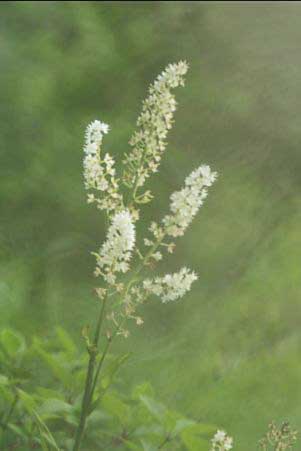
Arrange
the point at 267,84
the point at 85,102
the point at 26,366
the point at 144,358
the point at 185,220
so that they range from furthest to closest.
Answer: the point at 267,84 → the point at 85,102 → the point at 144,358 → the point at 26,366 → the point at 185,220

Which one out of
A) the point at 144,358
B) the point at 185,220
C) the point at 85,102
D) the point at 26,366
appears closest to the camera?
the point at 185,220

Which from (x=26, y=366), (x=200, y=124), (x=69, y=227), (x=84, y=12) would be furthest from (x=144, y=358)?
(x=84, y=12)

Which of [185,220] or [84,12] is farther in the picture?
[84,12]

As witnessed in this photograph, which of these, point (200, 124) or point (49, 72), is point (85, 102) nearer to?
point (49, 72)

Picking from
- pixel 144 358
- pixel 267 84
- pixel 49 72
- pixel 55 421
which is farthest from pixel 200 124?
pixel 55 421

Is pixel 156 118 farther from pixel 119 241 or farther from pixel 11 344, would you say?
pixel 11 344

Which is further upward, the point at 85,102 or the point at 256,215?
the point at 85,102

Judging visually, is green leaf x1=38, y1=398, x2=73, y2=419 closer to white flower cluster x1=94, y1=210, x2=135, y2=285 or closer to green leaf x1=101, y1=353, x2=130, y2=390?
green leaf x1=101, y1=353, x2=130, y2=390

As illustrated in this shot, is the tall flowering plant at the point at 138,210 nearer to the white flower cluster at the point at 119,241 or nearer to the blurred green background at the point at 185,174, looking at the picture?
the white flower cluster at the point at 119,241

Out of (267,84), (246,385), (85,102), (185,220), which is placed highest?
(267,84)

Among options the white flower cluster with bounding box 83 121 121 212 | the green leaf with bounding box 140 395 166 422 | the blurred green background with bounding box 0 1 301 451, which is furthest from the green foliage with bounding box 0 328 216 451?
the blurred green background with bounding box 0 1 301 451
